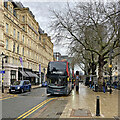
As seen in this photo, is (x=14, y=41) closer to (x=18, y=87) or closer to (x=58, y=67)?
(x=18, y=87)

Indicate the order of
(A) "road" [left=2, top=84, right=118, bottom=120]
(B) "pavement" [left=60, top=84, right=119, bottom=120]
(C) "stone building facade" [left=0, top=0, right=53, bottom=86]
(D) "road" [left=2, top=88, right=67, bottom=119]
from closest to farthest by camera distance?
(B) "pavement" [left=60, top=84, right=119, bottom=120], (A) "road" [left=2, top=84, right=118, bottom=120], (D) "road" [left=2, top=88, right=67, bottom=119], (C) "stone building facade" [left=0, top=0, right=53, bottom=86]

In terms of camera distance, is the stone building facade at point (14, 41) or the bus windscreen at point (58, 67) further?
the stone building facade at point (14, 41)

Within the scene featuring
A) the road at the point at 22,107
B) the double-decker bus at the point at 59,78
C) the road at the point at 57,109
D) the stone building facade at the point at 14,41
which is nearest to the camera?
the road at the point at 57,109

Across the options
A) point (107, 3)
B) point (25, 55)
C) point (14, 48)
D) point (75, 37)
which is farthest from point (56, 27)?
point (25, 55)

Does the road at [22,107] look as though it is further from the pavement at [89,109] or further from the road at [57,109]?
the pavement at [89,109]

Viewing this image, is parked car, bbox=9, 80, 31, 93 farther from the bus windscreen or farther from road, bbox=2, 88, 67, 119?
road, bbox=2, 88, 67, 119

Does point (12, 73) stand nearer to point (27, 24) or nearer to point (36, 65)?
point (27, 24)

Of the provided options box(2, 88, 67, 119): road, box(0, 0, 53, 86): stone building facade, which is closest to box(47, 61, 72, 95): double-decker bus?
box(2, 88, 67, 119): road

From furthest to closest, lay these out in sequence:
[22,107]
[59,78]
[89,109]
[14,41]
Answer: [14,41] < [59,78] < [22,107] < [89,109]

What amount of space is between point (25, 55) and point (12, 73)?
10.2 metres

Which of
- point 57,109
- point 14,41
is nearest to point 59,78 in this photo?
point 57,109

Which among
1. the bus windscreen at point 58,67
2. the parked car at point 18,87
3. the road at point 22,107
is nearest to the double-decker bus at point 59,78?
the bus windscreen at point 58,67

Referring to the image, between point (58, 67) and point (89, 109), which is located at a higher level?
point (58, 67)

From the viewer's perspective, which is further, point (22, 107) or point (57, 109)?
point (22, 107)
